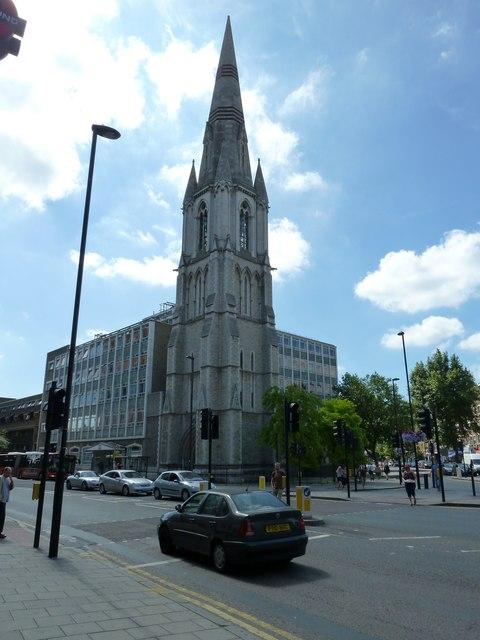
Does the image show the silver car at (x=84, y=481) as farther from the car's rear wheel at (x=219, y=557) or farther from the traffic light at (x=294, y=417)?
the car's rear wheel at (x=219, y=557)

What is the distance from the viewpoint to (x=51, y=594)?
6359mm

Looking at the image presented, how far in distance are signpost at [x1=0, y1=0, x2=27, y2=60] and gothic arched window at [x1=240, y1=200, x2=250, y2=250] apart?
153 feet

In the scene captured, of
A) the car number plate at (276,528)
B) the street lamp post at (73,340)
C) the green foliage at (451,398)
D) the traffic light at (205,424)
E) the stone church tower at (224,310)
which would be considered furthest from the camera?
the green foliage at (451,398)

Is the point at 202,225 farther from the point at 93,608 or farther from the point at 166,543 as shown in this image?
the point at 93,608

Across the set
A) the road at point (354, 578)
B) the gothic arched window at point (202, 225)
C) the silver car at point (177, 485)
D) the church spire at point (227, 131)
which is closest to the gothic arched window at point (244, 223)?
the church spire at point (227, 131)

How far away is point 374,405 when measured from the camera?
67.3m

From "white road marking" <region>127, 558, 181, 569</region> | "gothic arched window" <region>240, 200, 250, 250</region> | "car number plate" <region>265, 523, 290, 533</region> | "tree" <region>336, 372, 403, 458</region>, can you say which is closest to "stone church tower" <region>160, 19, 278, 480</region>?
"gothic arched window" <region>240, 200, 250, 250</region>

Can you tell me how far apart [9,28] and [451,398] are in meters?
67.4

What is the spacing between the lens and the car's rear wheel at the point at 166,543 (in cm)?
1002

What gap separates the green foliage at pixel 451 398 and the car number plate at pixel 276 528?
60674mm

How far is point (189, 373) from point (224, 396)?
6.45 m

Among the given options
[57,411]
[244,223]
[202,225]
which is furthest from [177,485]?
[202,225]

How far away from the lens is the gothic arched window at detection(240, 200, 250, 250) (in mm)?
53844

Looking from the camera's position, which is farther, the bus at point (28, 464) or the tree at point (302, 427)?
the bus at point (28, 464)
